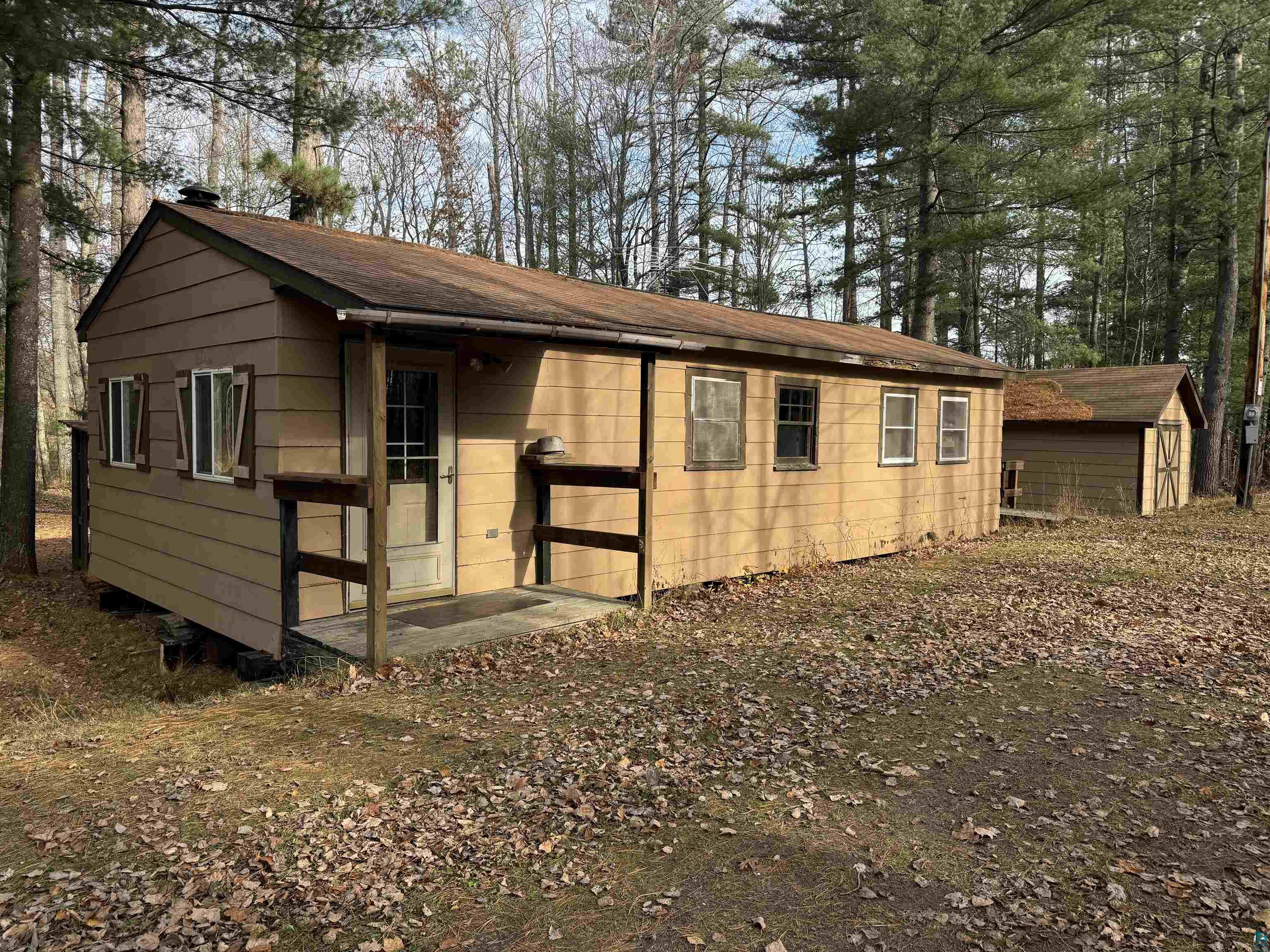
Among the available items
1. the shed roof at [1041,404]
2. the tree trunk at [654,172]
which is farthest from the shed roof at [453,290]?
the tree trunk at [654,172]

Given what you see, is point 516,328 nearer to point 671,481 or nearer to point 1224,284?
point 671,481

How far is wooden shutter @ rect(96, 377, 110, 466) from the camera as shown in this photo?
917 cm

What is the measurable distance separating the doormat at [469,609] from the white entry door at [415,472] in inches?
10.1

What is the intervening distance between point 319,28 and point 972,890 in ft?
34.3

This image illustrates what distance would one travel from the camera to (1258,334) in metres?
15.2

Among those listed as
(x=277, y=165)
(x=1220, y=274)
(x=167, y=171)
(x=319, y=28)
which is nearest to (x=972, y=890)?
(x=319, y=28)

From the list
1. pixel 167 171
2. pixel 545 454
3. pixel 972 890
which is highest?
pixel 167 171

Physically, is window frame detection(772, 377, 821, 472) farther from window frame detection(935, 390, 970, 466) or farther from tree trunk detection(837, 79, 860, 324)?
tree trunk detection(837, 79, 860, 324)

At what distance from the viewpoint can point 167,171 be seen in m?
11.7

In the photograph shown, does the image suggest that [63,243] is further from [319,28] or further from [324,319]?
[324,319]

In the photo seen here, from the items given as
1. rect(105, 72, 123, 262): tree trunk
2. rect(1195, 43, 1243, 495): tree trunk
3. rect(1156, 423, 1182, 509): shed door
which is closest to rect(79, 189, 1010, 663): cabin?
rect(105, 72, 123, 262): tree trunk

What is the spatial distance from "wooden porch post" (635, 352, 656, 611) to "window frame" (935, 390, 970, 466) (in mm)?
6631

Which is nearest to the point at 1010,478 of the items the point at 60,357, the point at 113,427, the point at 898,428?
the point at 898,428

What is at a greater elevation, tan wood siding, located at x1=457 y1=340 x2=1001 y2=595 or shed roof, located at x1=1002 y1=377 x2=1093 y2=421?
shed roof, located at x1=1002 y1=377 x2=1093 y2=421
